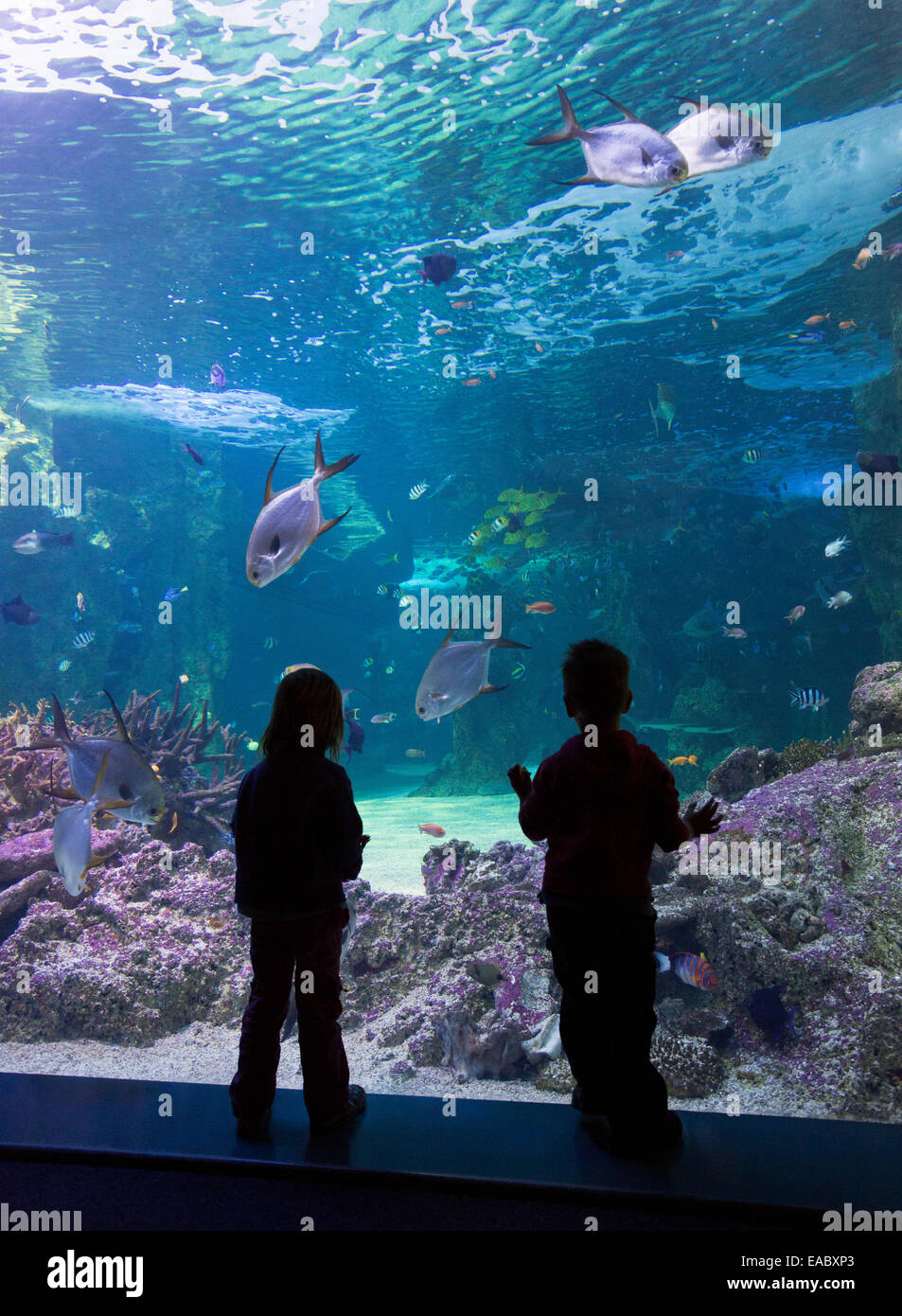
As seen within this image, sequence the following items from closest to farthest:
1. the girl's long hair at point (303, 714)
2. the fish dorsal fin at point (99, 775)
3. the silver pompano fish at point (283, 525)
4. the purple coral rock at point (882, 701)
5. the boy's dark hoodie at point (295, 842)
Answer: the boy's dark hoodie at point (295, 842) → the girl's long hair at point (303, 714) → the silver pompano fish at point (283, 525) → the fish dorsal fin at point (99, 775) → the purple coral rock at point (882, 701)

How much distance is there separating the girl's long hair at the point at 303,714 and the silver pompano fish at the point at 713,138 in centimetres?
347

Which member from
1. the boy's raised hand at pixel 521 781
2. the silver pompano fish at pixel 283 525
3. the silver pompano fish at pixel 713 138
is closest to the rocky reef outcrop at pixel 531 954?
the boy's raised hand at pixel 521 781

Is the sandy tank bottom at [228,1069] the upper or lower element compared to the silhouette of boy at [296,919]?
lower

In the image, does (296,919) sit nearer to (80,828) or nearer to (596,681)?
(596,681)

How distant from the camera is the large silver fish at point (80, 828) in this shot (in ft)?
12.0

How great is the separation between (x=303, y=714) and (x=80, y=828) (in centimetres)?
198

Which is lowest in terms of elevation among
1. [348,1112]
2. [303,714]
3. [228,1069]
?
[228,1069]

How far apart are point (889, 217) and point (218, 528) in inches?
751

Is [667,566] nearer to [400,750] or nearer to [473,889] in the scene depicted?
[400,750]

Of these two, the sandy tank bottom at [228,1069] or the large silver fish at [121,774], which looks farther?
the large silver fish at [121,774]

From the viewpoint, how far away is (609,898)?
2244mm

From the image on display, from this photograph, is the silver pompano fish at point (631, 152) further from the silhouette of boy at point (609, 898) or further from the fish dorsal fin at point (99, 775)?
the fish dorsal fin at point (99, 775)

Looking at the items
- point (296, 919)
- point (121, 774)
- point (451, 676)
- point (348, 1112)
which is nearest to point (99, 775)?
point (121, 774)

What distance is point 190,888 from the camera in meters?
5.46
